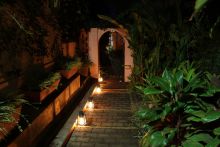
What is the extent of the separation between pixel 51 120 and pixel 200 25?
4.18 metres

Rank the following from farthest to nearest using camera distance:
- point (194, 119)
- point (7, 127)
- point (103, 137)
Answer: point (103, 137)
point (7, 127)
point (194, 119)

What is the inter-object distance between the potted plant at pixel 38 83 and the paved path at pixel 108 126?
1.21 meters

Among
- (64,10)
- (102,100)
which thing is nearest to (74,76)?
(102,100)

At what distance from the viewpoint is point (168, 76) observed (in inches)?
171

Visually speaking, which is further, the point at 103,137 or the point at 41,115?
the point at 103,137

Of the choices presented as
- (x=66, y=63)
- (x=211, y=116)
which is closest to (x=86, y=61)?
(x=66, y=63)

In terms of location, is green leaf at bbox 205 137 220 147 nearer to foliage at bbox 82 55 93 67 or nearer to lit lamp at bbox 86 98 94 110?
lit lamp at bbox 86 98 94 110

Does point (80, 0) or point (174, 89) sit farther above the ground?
point (80, 0)

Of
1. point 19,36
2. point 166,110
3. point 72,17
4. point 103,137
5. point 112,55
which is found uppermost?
point 72,17

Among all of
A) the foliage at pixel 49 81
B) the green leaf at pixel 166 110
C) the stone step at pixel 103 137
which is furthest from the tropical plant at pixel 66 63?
the green leaf at pixel 166 110

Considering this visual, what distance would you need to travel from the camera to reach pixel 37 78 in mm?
7031

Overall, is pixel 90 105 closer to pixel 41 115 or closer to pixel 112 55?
pixel 41 115

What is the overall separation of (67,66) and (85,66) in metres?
2.60

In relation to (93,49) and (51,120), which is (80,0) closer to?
(93,49)
